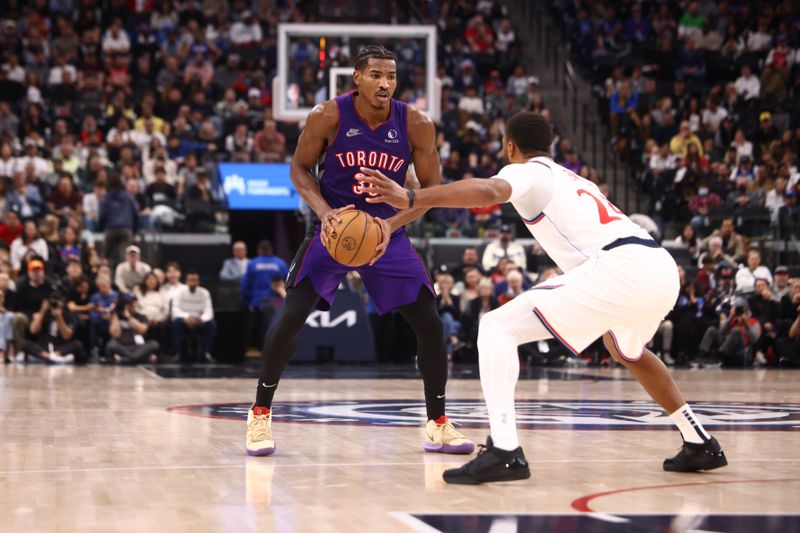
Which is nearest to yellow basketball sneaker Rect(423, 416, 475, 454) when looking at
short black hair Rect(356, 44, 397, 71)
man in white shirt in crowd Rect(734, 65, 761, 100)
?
short black hair Rect(356, 44, 397, 71)

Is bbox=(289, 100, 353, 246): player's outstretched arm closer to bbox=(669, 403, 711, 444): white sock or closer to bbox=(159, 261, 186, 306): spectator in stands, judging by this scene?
bbox=(669, 403, 711, 444): white sock

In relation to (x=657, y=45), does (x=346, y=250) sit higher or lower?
lower

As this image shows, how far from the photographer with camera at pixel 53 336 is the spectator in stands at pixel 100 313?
0.36 meters

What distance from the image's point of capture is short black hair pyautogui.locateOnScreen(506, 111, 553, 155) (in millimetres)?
5621

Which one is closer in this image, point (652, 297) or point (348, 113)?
point (652, 297)

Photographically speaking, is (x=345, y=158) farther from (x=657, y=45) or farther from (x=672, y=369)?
(x=657, y=45)

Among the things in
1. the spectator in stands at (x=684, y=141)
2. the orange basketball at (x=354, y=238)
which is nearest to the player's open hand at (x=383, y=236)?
the orange basketball at (x=354, y=238)

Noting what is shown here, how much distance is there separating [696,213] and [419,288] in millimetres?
13547

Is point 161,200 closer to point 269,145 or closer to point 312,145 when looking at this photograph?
point 269,145

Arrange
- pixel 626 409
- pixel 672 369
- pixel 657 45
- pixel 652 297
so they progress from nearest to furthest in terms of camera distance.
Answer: pixel 652 297 < pixel 626 409 < pixel 672 369 < pixel 657 45

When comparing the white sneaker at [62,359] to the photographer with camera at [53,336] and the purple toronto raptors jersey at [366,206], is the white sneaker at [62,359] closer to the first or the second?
the photographer with camera at [53,336]

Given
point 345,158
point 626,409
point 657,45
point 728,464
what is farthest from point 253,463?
point 657,45

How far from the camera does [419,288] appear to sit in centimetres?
647

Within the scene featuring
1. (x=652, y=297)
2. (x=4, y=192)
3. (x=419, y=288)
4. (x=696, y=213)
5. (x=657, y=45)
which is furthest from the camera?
(x=657, y=45)
